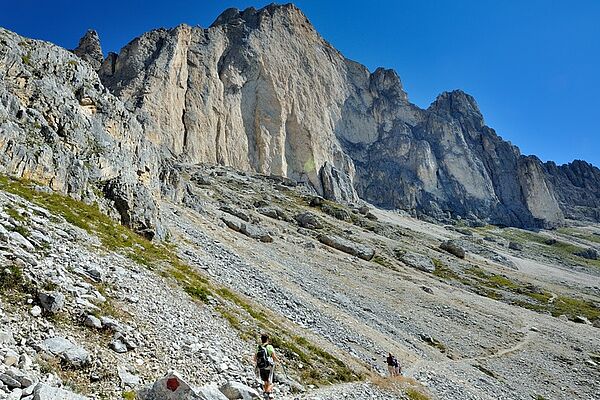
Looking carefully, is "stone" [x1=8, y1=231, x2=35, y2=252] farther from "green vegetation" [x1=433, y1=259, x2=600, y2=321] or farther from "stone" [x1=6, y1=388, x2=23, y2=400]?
"green vegetation" [x1=433, y1=259, x2=600, y2=321]

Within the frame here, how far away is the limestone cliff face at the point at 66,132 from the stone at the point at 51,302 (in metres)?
17.6

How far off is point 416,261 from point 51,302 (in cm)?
9353

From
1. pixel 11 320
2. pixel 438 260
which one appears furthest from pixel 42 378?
pixel 438 260

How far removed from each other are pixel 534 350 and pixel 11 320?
5804cm

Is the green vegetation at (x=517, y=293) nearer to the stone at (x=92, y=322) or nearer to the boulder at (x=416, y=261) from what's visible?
the boulder at (x=416, y=261)

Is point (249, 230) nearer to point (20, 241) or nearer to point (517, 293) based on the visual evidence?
point (20, 241)

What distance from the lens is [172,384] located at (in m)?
11.0

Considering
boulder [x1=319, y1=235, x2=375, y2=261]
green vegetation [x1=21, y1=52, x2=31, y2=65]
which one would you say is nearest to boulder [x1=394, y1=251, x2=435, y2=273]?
boulder [x1=319, y1=235, x2=375, y2=261]

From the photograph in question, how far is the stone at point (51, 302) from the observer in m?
13.6

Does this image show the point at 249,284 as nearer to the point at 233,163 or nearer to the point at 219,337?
the point at 219,337

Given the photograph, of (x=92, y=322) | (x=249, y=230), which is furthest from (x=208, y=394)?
(x=249, y=230)

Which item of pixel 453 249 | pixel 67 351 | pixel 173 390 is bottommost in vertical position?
pixel 67 351

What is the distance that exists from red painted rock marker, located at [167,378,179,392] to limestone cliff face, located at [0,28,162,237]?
23.3m

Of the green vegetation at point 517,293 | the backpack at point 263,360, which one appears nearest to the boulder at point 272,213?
the green vegetation at point 517,293
